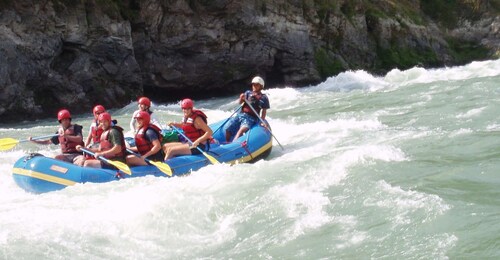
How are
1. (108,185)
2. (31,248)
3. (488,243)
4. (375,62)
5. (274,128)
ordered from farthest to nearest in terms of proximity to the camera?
(375,62), (274,128), (108,185), (31,248), (488,243)

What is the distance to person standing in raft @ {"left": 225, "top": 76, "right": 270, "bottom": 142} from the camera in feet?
34.6

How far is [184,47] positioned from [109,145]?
36.5ft

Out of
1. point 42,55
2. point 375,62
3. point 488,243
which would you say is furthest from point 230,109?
point 488,243

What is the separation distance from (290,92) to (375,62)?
20.4 ft

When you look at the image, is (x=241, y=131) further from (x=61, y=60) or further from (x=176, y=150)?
(x=61, y=60)

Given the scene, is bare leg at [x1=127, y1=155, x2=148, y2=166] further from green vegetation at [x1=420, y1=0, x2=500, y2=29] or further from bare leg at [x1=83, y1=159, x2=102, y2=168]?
green vegetation at [x1=420, y1=0, x2=500, y2=29]

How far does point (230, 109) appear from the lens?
17125 mm

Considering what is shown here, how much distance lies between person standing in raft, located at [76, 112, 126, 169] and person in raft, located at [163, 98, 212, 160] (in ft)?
2.50

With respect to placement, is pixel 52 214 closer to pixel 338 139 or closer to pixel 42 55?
pixel 338 139

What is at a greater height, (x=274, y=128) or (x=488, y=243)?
(x=488, y=243)

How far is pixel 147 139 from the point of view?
874cm

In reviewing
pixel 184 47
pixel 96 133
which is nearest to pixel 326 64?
pixel 184 47

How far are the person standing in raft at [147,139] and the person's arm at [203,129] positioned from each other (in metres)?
0.62

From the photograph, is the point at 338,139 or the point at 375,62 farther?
the point at 375,62
